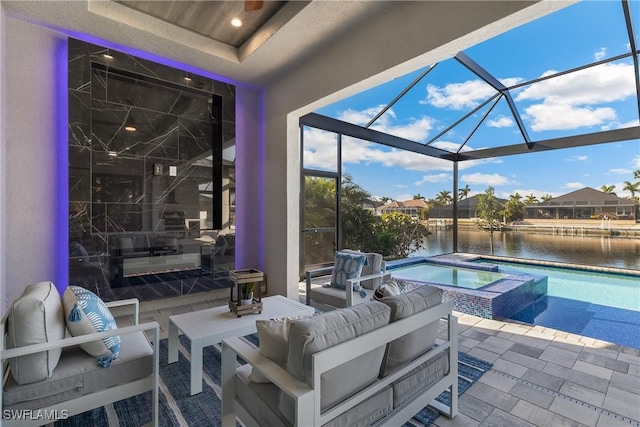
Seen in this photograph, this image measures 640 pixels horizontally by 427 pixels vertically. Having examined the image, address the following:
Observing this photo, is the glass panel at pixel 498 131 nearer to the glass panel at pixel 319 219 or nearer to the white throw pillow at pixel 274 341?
the glass panel at pixel 319 219

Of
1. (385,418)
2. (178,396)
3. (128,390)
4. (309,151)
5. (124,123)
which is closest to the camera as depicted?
(385,418)

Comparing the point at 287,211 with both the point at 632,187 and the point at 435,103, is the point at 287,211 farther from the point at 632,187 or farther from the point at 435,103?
the point at 632,187

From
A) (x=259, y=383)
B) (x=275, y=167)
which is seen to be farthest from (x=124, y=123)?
(x=259, y=383)

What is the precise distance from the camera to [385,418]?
1.50 metres

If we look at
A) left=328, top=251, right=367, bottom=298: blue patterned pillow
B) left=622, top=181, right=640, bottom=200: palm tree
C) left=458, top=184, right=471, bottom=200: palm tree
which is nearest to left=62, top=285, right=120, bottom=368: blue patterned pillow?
left=328, top=251, right=367, bottom=298: blue patterned pillow

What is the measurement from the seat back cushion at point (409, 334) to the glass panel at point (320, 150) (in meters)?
4.13

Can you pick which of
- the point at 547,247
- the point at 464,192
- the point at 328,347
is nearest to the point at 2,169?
the point at 328,347

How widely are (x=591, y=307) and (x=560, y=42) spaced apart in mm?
3841

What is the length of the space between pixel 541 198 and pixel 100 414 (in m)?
8.92

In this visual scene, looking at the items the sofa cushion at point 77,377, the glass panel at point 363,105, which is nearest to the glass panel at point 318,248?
the glass panel at point 363,105

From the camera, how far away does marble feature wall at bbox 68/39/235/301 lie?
3.44m

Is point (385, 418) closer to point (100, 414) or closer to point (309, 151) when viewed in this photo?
point (100, 414)

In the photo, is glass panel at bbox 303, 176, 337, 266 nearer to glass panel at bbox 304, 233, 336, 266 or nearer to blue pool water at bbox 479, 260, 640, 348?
glass panel at bbox 304, 233, 336, 266

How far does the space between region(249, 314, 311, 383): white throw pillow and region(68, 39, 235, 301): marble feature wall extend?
306 centimetres
